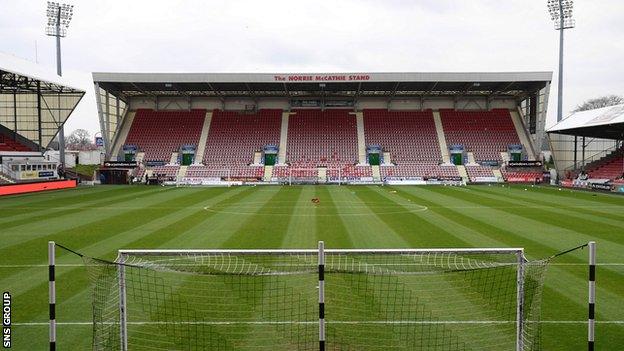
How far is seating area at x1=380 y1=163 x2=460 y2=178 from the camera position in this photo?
5075cm

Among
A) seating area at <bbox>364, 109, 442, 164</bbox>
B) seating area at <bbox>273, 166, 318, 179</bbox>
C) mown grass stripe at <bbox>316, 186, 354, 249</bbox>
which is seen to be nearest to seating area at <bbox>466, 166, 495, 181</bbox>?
seating area at <bbox>364, 109, 442, 164</bbox>

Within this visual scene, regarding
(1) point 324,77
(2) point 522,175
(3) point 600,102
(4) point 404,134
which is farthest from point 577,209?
(3) point 600,102

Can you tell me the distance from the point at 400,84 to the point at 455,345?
153 feet

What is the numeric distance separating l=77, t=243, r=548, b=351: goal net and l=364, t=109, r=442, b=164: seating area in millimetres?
42772

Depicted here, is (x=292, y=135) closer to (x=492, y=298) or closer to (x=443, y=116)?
(x=443, y=116)

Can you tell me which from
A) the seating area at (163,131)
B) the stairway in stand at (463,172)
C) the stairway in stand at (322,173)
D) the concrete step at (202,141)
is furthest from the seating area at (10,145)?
the stairway in stand at (463,172)

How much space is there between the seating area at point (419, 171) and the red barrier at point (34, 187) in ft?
97.1

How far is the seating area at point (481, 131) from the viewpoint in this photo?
2148 inches

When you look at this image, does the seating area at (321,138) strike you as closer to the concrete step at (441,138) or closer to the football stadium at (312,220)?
the football stadium at (312,220)

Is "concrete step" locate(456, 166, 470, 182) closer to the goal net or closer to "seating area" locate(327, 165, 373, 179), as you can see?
"seating area" locate(327, 165, 373, 179)

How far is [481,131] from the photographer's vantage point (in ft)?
185

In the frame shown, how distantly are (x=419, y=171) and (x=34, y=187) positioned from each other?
3529 centimetres

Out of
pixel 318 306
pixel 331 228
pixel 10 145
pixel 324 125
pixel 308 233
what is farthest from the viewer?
pixel 324 125

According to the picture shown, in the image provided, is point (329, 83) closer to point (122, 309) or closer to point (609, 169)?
point (609, 169)
